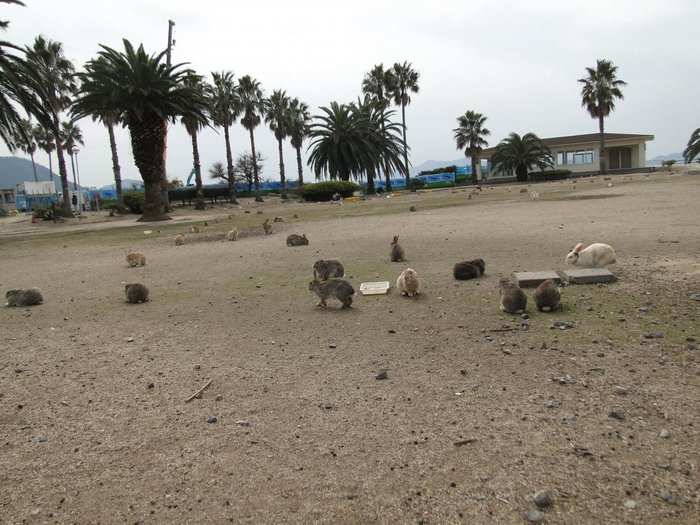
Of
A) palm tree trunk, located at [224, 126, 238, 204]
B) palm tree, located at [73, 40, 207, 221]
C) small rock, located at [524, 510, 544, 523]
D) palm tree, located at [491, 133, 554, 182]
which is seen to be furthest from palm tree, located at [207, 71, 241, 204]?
small rock, located at [524, 510, 544, 523]

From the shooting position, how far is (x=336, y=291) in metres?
6.79

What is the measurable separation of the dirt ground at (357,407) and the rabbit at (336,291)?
0.64 feet

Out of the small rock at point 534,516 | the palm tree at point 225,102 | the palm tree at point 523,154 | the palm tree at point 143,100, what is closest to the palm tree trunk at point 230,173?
the palm tree at point 225,102

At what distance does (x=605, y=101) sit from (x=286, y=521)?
6881cm

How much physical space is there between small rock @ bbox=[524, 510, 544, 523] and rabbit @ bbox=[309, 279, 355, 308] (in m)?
4.32

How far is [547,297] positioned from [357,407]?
3.03 m

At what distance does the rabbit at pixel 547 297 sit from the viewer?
5.88m

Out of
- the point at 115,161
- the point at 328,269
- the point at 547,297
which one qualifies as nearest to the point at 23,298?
the point at 328,269

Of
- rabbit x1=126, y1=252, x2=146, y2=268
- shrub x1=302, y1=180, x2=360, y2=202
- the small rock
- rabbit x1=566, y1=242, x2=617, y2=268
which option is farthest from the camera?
shrub x1=302, y1=180, x2=360, y2=202

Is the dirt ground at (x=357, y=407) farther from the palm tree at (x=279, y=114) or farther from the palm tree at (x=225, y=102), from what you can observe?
the palm tree at (x=279, y=114)

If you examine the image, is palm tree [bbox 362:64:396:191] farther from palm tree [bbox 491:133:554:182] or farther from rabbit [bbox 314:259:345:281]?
rabbit [bbox 314:259:345:281]

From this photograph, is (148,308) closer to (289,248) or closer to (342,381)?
(342,381)

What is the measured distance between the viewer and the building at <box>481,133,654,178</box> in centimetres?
6812

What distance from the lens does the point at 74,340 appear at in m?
6.04
